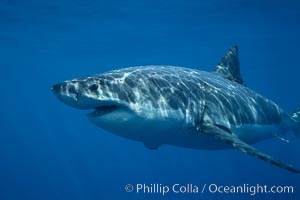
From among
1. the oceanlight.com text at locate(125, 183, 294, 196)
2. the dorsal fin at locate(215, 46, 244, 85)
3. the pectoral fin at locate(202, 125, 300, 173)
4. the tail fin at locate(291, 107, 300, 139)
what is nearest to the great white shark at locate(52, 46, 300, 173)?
the pectoral fin at locate(202, 125, 300, 173)

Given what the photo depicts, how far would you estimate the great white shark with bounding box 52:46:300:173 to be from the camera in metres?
5.25

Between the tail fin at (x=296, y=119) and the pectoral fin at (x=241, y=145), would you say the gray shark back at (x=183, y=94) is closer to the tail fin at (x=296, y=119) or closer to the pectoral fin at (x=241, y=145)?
the pectoral fin at (x=241, y=145)

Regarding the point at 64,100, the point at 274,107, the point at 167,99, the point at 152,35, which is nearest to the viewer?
the point at 64,100

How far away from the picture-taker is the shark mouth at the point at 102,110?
5.38m

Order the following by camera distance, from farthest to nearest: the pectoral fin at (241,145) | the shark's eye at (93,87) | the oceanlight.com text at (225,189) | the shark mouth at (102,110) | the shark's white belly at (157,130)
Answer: the oceanlight.com text at (225,189), the shark's white belly at (157,130), the shark mouth at (102,110), the shark's eye at (93,87), the pectoral fin at (241,145)

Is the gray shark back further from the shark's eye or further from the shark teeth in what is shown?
the shark teeth

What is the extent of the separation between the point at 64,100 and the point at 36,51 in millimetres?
41146

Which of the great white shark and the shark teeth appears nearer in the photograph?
the great white shark

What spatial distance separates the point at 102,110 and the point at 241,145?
2462 millimetres

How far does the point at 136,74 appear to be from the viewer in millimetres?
6496

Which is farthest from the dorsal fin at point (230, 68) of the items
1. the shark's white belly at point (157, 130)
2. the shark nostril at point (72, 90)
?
the shark nostril at point (72, 90)

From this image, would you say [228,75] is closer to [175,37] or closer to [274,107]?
[274,107]

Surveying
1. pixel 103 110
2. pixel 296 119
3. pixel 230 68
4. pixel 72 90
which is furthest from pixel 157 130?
pixel 296 119

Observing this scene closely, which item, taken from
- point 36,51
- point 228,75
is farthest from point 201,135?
point 36,51
